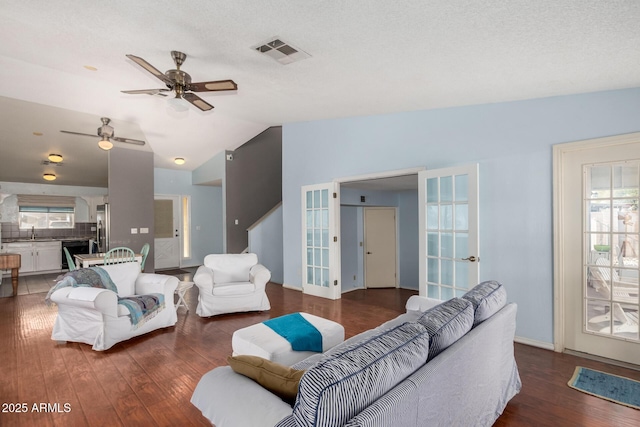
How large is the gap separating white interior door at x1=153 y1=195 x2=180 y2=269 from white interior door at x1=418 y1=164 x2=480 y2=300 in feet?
22.6

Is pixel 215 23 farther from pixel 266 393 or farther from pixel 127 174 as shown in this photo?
pixel 127 174

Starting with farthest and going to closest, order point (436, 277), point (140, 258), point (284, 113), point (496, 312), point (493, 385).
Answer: point (140, 258) → point (284, 113) → point (436, 277) → point (496, 312) → point (493, 385)

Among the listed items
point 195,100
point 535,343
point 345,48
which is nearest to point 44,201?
point 195,100

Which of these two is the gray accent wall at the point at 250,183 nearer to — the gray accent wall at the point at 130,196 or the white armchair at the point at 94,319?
the gray accent wall at the point at 130,196

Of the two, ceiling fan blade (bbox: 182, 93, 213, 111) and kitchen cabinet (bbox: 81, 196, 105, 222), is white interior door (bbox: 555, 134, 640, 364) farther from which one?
kitchen cabinet (bbox: 81, 196, 105, 222)

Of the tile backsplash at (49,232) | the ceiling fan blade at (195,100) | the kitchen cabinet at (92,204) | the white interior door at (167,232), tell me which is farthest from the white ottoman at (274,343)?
the tile backsplash at (49,232)

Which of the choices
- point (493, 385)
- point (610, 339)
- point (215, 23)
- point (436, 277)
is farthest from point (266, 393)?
point (610, 339)

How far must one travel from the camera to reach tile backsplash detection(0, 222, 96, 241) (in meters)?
7.47

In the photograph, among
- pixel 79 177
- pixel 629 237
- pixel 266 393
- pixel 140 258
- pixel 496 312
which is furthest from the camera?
pixel 79 177

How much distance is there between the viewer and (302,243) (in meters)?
5.70

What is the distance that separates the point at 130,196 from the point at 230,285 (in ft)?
12.9

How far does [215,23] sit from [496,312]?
297 cm

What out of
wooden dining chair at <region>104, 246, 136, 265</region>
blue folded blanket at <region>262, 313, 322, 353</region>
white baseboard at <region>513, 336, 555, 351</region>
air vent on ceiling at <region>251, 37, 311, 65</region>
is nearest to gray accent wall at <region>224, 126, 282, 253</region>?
wooden dining chair at <region>104, 246, 136, 265</region>

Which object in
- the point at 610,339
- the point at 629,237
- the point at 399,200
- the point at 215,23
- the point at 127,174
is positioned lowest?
→ the point at 610,339
